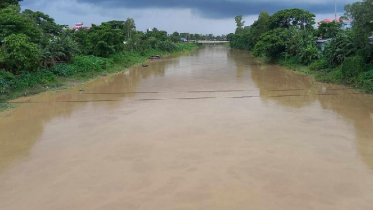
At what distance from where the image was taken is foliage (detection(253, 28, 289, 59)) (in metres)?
25.8

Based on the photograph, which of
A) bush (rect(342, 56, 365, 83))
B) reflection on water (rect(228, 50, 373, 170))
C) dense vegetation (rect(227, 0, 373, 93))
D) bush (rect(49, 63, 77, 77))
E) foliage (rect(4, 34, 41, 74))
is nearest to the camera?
reflection on water (rect(228, 50, 373, 170))

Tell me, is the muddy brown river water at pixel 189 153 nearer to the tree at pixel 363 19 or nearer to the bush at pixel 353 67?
the bush at pixel 353 67

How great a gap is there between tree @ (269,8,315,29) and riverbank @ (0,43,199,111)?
52.0 feet

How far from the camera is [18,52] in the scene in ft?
42.7

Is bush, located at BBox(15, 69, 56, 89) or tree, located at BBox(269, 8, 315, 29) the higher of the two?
tree, located at BBox(269, 8, 315, 29)

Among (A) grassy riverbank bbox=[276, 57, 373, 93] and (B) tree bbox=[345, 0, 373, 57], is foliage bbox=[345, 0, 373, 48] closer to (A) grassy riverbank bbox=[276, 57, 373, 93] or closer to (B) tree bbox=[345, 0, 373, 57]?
(B) tree bbox=[345, 0, 373, 57]

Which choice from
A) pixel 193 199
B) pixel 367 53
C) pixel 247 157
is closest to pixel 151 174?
pixel 193 199

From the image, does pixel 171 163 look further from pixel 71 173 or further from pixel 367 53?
pixel 367 53

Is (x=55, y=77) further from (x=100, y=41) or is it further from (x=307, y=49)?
(x=307, y=49)

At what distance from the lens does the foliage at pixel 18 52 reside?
13.0m

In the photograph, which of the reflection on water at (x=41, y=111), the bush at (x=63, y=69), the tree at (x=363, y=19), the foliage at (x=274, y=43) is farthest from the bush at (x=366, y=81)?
the bush at (x=63, y=69)

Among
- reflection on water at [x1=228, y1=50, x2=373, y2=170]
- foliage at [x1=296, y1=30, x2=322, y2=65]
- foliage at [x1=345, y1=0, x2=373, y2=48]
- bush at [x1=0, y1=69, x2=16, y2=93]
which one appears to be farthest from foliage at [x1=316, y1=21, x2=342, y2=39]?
bush at [x1=0, y1=69, x2=16, y2=93]

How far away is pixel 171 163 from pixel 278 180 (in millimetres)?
2225

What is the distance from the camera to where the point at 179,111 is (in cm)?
1085
